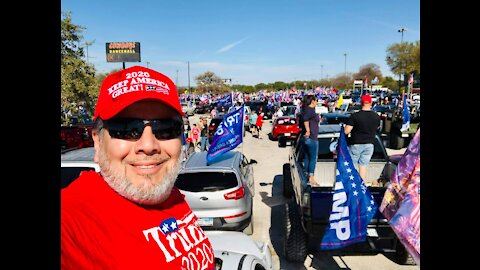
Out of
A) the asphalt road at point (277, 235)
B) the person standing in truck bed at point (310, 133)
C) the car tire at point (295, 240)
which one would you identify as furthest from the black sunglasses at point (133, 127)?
the person standing in truck bed at point (310, 133)

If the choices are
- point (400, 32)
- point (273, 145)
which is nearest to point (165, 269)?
point (273, 145)

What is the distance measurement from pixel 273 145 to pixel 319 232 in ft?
42.0

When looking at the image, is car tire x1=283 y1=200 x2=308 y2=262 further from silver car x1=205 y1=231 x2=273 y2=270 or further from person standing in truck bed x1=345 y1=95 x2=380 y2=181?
person standing in truck bed x1=345 y1=95 x2=380 y2=181

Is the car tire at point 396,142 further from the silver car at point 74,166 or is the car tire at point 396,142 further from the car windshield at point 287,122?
the silver car at point 74,166

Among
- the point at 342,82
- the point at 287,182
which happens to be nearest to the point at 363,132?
the point at 287,182

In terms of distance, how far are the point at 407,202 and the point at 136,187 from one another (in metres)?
2.53

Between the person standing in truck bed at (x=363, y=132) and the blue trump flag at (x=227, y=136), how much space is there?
2.63 m

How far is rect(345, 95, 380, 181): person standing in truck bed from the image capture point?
5.61 meters

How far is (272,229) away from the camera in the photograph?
644cm

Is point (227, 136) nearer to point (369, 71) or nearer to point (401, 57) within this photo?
point (401, 57)

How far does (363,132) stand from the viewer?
562cm

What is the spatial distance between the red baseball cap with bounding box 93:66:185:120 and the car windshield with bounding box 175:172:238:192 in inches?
160

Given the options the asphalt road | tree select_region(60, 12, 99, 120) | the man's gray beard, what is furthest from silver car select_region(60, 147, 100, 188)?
tree select_region(60, 12, 99, 120)
